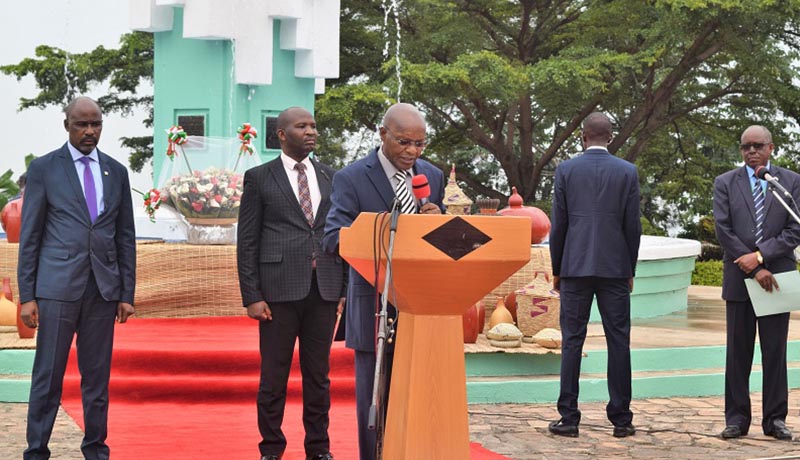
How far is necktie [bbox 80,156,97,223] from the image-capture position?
5.53 metres

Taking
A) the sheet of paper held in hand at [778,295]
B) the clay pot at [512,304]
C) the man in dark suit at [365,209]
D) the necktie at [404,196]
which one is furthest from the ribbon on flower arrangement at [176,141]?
→ the necktie at [404,196]

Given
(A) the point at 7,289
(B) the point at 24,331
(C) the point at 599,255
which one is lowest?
(B) the point at 24,331

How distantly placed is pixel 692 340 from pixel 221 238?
416 cm

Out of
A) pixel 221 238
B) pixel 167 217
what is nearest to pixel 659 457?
pixel 221 238

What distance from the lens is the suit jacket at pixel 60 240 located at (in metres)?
5.42

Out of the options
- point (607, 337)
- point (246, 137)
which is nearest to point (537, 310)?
point (607, 337)

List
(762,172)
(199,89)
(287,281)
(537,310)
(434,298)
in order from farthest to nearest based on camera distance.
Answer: (199,89), (537,310), (762,172), (287,281), (434,298)

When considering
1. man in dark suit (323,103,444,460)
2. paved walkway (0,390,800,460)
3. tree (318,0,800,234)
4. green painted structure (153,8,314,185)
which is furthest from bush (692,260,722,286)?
man in dark suit (323,103,444,460)

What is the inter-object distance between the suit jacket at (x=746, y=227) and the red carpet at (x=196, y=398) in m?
1.89

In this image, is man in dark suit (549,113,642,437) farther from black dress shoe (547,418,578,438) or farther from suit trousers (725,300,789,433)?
suit trousers (725,300,789,433)

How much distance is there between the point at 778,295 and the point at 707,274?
44.1ft

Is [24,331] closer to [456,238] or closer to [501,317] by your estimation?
[501,317]

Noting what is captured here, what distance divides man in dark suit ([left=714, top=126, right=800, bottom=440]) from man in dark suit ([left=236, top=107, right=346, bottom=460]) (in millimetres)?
2484

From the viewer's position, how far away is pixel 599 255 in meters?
6.77
